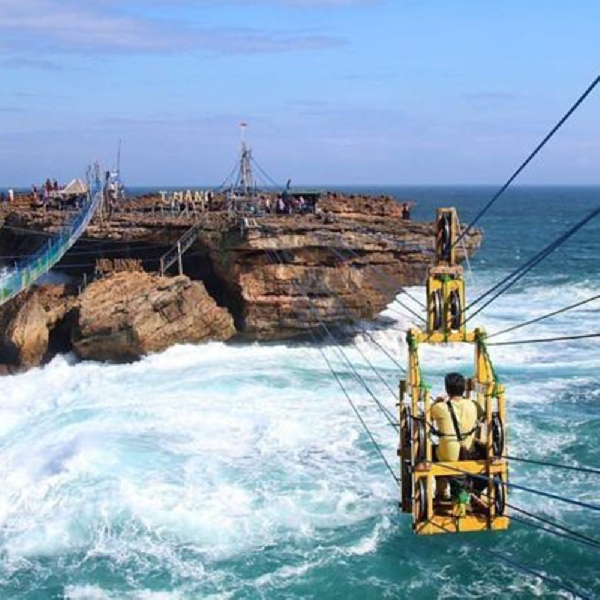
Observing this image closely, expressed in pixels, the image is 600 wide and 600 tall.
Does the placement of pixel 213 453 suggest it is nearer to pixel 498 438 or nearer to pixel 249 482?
pixel 249 482

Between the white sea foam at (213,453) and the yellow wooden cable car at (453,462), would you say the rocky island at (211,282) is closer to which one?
the white sea foam at (213,453)

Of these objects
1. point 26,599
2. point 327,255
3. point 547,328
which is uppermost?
point 327,255

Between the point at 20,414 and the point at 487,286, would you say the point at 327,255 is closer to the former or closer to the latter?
the point at 20,414

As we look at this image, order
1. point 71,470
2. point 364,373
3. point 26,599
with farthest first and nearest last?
point 364,373
point 71,470
point 26,599

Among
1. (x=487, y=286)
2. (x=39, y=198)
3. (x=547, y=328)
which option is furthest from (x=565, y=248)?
(x=39, y=198)

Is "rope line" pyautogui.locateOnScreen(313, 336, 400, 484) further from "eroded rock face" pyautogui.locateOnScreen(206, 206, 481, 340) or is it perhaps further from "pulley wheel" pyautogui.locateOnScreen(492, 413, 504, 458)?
"pulley wheel" pyautogui.locateOnScreen(492, 413, 504, 458)

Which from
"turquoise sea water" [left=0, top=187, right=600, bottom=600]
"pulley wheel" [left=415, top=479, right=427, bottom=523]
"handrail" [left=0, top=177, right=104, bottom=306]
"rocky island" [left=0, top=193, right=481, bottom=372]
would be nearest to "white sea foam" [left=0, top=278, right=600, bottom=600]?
"turquoise sea water" [left=0, top=187, right=600, bottom=600]

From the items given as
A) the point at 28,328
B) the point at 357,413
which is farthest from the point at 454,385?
the point at 28,328
